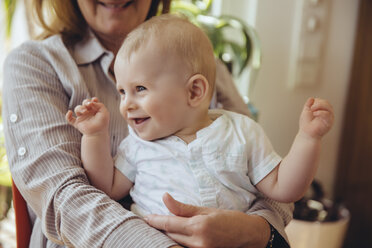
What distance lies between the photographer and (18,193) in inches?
38.6

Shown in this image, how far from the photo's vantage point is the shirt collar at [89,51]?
1.13m

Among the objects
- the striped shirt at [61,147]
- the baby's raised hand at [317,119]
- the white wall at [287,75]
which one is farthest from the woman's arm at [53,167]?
the white wall at [287,75]

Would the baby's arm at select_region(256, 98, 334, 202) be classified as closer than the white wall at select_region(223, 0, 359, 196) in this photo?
Yes

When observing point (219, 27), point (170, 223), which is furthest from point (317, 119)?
point (219, 27)

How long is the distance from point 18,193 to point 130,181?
0.91ft

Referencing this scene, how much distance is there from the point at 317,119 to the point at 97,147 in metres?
0.49

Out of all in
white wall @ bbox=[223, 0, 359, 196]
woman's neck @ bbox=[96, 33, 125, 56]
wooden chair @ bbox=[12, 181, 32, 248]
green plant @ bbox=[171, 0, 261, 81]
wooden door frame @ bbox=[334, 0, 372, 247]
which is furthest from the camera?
wooden door frame @ bbox=[334, 0, 372, 247]

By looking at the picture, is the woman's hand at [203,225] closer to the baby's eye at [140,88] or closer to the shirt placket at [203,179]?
the shirt placket at [203,179]

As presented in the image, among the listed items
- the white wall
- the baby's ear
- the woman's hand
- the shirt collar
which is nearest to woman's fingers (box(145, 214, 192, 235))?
the woman's hand

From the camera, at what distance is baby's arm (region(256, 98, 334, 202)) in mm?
828

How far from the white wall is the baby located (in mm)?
1616

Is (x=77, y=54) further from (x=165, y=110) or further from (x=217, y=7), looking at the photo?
(x=217, y=7)

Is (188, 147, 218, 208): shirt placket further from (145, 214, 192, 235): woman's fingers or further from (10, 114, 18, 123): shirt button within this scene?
(10, 114, 18, 123): shirt button

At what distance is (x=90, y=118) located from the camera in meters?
0.90
